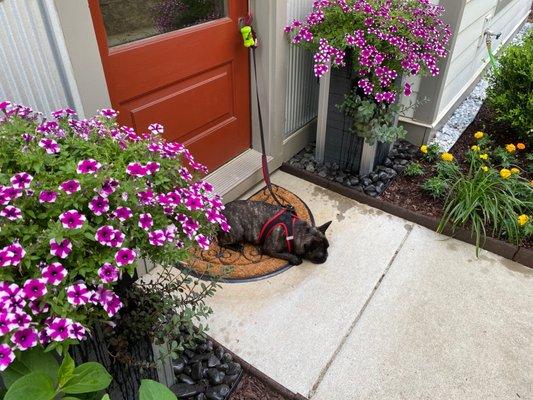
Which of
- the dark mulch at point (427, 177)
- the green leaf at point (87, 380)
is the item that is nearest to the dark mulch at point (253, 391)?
the green leaf at point (87, 380)

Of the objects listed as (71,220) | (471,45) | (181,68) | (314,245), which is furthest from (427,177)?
(71,220)

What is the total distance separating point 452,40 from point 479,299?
2231 mm

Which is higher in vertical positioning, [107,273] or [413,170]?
[107,273]

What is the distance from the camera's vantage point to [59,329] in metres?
0.99

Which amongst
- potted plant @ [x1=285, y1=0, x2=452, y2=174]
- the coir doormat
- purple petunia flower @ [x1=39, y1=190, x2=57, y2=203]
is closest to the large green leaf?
purple petunia flower @ [x1=39, y1=190, x2=57, y2=203]

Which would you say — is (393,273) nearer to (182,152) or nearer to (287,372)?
(287,372)

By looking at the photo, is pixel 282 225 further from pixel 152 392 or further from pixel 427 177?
pixel 152 392

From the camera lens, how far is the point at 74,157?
134 cm

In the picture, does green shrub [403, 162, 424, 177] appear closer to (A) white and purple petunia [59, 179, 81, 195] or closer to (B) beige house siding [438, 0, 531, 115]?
(B) beige house siding [438, 0, 531, 115]

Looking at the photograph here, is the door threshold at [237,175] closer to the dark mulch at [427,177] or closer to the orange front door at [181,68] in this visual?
the orange front door at [181,68]

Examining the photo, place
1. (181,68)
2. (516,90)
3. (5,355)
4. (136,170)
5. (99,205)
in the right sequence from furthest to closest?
(516,90)
(181,68)
(136,170)
(99,205)
(5,355)

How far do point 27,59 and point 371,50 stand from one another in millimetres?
2045

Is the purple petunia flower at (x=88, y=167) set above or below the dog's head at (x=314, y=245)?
above

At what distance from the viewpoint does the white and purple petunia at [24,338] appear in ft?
3.12
